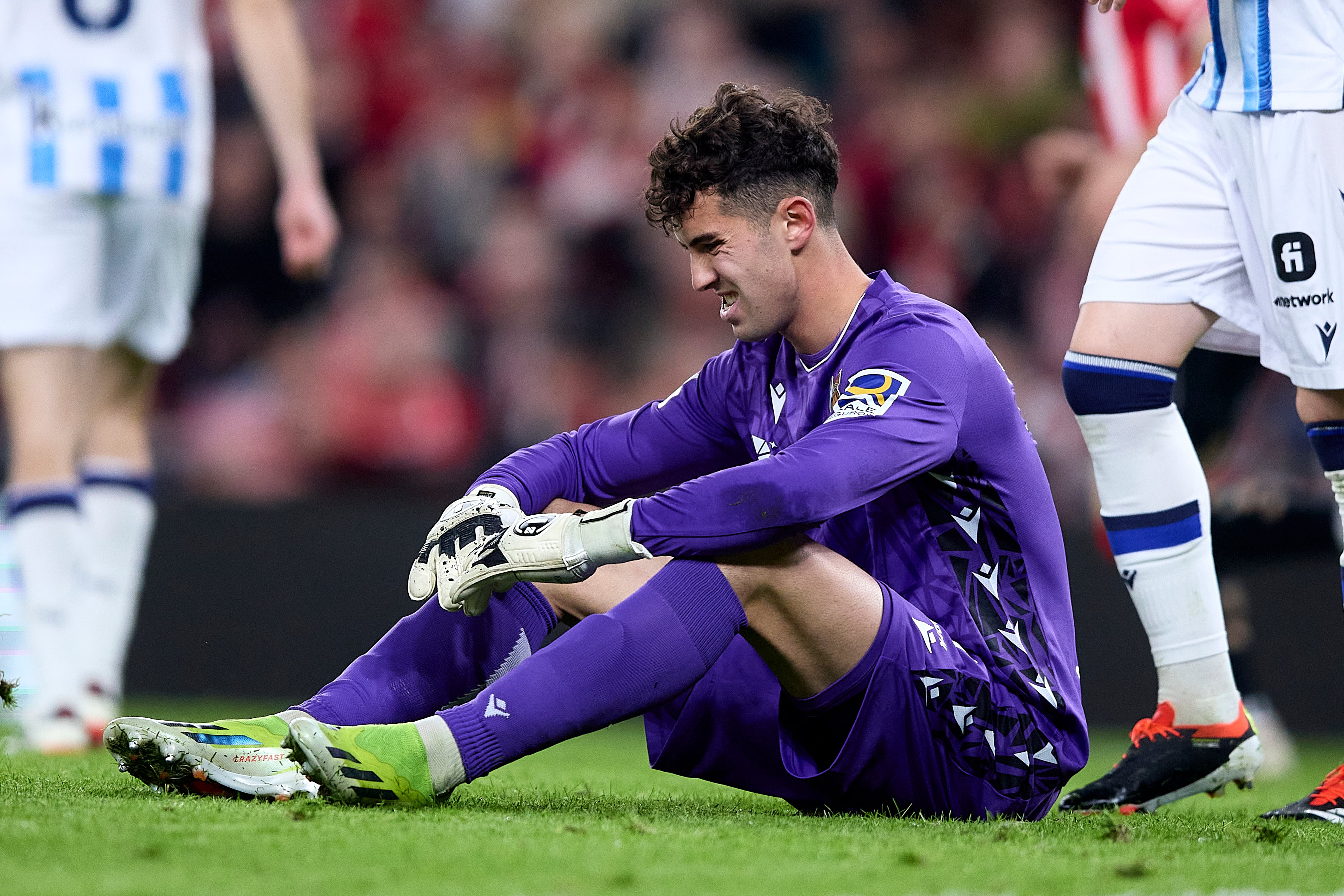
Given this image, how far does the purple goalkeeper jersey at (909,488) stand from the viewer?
230 centimetres

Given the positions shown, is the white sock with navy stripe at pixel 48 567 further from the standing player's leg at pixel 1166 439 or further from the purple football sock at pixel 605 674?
the standing player's leg at pixel 1166 439

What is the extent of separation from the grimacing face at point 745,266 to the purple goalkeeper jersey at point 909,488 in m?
0.12

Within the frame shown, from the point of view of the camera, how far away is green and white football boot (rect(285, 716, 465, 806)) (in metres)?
2.25

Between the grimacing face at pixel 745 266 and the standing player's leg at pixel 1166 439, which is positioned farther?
the standing player's leg at pixel 1166 439

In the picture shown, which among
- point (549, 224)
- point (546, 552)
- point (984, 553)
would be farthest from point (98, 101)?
point (984, 553)

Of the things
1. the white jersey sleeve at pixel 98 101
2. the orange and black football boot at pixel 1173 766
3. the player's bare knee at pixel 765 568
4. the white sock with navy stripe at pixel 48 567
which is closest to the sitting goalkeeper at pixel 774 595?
the player's bare knee at pixel 765 568

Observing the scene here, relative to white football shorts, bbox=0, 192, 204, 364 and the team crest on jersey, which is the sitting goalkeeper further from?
white football shorts, bbox=0, 192, 204, 364

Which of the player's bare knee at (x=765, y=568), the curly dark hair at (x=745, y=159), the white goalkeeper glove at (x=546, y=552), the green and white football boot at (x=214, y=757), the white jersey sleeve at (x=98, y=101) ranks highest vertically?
the white jersey sleeve at (x=98, y=101)

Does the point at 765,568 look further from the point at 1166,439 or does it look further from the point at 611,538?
the point at 1166,439

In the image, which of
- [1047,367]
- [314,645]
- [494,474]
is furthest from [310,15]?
[494,474]

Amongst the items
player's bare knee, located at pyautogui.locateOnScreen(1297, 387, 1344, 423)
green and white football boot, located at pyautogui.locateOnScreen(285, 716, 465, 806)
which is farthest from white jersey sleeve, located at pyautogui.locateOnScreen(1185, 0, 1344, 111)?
green and white football boot, located at pyautogui.locateOnScreen(285, 716, 465, 806)

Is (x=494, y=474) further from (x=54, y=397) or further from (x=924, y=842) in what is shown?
(x=54, y=397)

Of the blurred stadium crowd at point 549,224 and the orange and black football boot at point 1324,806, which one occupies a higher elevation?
the blurred stadium crowd at point 549,224

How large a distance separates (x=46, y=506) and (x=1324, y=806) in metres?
3.52
